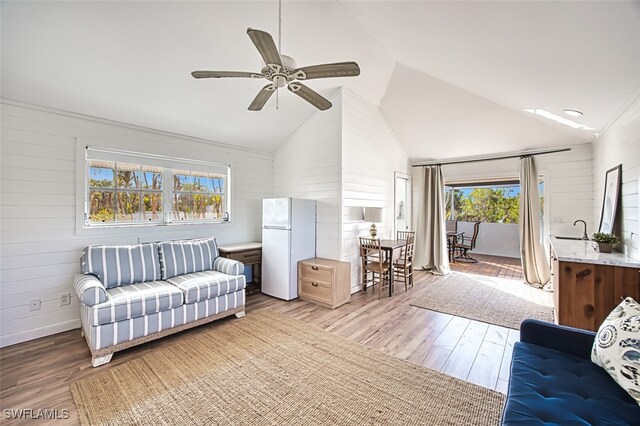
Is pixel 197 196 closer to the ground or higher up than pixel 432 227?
higher up

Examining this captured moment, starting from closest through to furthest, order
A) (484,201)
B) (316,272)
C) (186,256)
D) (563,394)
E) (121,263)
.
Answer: (563,394) < (121,263) < (186,256) < (316,272) < (484,201)

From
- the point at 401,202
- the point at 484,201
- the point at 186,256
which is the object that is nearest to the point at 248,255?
the point at 186,256

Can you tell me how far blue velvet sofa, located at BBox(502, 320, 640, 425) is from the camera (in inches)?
47.3

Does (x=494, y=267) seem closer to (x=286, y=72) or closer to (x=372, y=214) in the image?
(x=372, y=214)

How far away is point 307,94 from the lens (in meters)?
2.47

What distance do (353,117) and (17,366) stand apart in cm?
483

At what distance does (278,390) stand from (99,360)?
1.71 m

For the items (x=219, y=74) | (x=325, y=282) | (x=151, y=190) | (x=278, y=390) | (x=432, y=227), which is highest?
(x=219, y=74)

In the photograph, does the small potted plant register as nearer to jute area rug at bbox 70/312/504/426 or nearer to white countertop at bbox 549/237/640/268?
white countertop at bbox 549/237/640/268

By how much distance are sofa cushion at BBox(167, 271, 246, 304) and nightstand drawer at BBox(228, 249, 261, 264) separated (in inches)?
24.7

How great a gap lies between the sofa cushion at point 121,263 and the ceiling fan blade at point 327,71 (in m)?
2.78

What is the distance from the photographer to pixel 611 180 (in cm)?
327

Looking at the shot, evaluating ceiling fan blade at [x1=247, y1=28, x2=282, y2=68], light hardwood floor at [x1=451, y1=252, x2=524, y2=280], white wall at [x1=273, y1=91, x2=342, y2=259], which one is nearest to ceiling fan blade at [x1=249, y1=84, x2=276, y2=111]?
ceiling fan blade at [x1=247, y1=28, x2=282, y2=68]

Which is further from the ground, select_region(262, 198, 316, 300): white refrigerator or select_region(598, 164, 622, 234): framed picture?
select_region(598, 164, 622, 234): framed picture
